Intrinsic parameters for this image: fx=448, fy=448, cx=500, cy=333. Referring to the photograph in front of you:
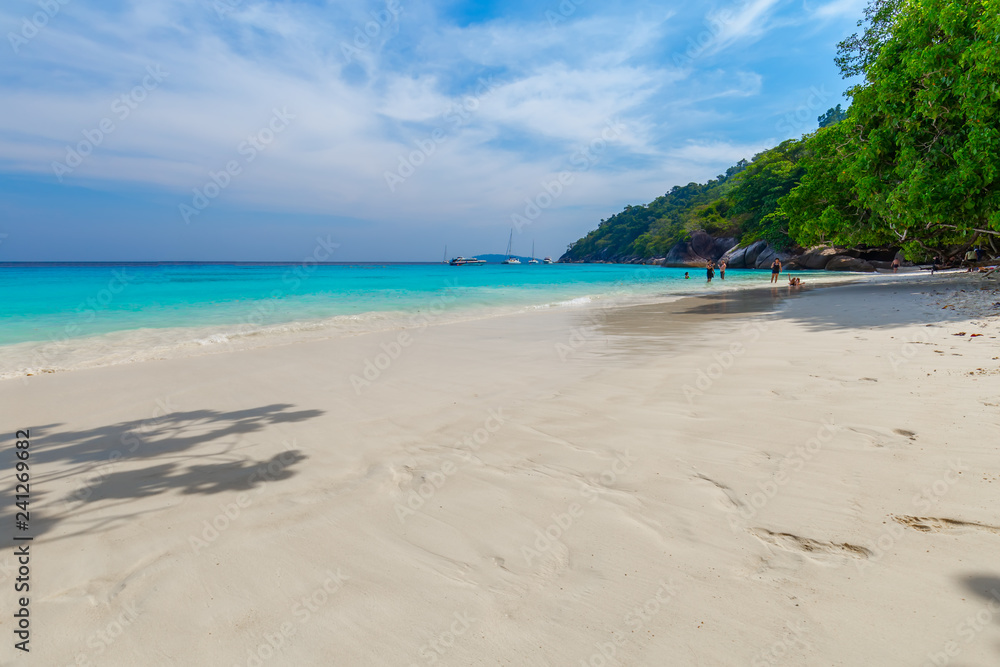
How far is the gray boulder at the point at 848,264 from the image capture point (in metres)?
41.9

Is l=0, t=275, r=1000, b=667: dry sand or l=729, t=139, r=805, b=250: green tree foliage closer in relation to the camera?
l=0, t=275, r=1000, b=667: dry sand

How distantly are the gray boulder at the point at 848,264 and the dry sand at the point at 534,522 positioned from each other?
45748 millimetres

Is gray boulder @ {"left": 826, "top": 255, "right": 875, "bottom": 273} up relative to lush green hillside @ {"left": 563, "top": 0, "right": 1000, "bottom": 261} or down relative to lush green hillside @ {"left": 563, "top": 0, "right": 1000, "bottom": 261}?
down

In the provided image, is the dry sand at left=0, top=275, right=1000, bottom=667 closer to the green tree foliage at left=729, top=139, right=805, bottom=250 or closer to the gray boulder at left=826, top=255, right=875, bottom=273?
the gray boulder at left=826, top=255, right=875, bottom=273

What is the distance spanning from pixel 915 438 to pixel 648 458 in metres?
2.16

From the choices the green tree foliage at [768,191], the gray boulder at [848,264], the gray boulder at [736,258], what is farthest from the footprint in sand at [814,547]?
the gray boulder at [736,258]

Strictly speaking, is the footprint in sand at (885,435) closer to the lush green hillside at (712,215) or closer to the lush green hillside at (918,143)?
the lush green hillside at (918,143)

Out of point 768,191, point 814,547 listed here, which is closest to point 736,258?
point 768,191

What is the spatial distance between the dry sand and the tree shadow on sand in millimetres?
32

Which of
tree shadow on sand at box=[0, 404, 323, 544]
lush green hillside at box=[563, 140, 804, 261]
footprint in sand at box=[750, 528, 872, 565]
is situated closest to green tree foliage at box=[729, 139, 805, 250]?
lush green hillside at box=[563, 140, 804, 261]

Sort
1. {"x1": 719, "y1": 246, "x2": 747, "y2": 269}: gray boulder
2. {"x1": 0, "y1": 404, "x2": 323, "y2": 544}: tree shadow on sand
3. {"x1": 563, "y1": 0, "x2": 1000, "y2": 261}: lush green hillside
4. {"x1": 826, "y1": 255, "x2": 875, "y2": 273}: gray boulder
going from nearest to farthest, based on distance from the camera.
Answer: {"x1": 0, "y1": 404, "x2": 323, "y2": 544}: tree shadow on sand
{"x1": 563, "y1": 0, "x2": 1000, "y2": 261}: lush green hillside
{"x1": 826, "y1": 255, "x2": 875, "y2": 273}: gray boulder
{"x1": 719, "y1": 246, "x2": 747, "y2": 269}: gray boulder

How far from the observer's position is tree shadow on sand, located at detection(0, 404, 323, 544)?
3313mm

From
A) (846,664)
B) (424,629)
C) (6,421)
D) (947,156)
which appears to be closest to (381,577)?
(424,629)

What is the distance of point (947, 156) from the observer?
1456cm
